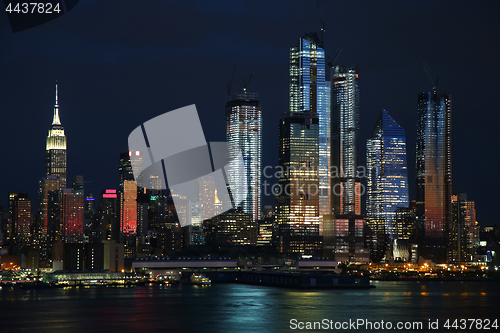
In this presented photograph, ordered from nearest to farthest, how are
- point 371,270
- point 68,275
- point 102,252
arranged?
point 68,275
point 102,252
point 371,270

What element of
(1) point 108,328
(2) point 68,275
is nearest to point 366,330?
(1) point 108,328

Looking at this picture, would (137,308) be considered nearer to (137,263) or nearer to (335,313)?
(335,313)

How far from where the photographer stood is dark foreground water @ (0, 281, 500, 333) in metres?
60.3

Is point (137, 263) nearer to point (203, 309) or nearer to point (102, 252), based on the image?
point (102, 252)

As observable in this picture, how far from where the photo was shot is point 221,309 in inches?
2921

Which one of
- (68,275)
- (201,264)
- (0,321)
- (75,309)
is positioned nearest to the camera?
(0,321)

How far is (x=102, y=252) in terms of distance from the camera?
13262cm

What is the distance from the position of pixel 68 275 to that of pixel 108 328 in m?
64.7

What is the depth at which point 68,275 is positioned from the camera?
393 ft

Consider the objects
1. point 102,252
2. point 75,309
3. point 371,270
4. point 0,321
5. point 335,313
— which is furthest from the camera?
point 371,270

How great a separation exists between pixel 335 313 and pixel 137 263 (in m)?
76.7

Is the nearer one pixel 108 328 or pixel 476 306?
pixel 108 328

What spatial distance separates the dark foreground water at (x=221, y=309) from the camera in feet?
198

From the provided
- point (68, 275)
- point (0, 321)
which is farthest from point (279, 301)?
point (68, 275)
